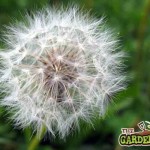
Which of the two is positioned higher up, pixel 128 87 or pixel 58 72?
pixel 128 87

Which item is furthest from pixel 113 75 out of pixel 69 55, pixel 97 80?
pixel 69 55

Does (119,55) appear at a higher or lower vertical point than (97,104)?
higher

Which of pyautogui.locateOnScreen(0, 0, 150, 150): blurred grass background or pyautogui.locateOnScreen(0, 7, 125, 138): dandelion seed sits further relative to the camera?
pyautogui.locateOnScreen(0, 0, 150, 150): blurred grass background

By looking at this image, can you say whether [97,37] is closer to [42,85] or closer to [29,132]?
[42,85]

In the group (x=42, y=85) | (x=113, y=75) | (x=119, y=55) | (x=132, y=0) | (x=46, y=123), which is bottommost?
(x=46, y=123)

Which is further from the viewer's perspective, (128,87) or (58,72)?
(128,87)
